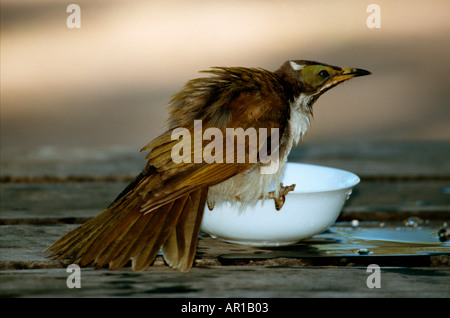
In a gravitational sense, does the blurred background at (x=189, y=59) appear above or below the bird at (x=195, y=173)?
above

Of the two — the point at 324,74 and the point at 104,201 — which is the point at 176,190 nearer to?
the point at 104,201

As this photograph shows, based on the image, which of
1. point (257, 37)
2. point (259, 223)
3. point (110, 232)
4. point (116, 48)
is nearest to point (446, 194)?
point (259, 223)

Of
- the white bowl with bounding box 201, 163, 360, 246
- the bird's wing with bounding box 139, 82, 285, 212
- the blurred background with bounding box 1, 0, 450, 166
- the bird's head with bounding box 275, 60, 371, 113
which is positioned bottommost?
the white bowl with bounding box 201, 163, 360, 246

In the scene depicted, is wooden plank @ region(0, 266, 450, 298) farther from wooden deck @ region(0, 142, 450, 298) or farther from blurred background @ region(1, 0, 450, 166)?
blurred background @ region(1, 0, 450, 166)

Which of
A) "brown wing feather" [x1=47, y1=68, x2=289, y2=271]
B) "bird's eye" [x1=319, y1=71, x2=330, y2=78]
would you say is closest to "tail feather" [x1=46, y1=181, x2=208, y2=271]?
"brown wing feather" [x1=47, y1=68, x2=289, y2=271]

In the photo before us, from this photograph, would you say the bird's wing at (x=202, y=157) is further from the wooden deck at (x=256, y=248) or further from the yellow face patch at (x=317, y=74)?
the yellow face patch at (x=317, y=74)

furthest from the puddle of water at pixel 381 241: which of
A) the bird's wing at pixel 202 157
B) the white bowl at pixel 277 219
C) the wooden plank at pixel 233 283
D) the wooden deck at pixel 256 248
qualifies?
the bird's wing at pixel 202 157
